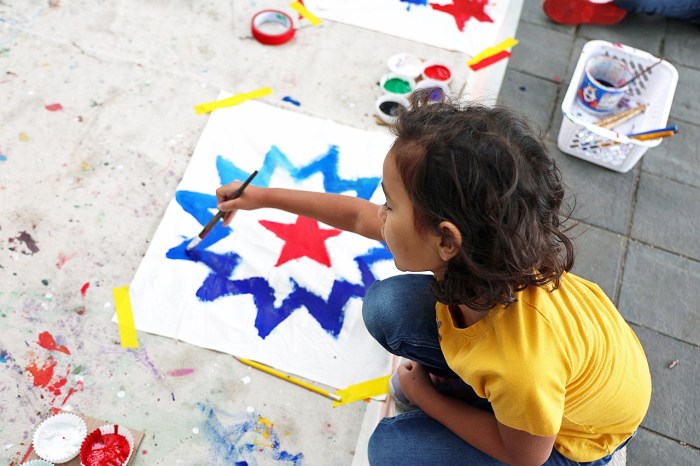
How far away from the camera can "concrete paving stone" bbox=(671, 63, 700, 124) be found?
232 centimetres

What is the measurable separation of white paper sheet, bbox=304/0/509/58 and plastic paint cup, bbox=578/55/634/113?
408 millimetres

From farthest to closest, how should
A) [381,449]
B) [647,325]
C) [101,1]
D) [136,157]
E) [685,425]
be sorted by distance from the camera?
[101,1] < [136,157] < [647,325] < [685,425] < [381,449]

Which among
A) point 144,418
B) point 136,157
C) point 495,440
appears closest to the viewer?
point 495,440

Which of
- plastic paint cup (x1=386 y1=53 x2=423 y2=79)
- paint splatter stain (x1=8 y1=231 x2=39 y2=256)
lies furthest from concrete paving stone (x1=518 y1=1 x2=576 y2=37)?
paint splatter stain (x1=8 y1=231 x2=39 y2=256)

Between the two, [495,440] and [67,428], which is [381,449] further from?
[67,428]

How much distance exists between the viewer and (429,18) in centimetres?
245

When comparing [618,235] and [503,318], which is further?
[618,235]

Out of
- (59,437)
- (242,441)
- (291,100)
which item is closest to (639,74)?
(291,100)

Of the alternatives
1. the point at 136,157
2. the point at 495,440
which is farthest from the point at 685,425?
the point at 136,157

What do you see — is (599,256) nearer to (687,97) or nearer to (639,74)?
(639,74)

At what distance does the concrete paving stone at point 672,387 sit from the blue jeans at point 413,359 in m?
0.47

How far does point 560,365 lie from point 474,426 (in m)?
0.28

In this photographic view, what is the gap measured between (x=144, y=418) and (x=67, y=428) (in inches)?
6.7

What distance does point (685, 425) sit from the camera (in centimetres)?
161
